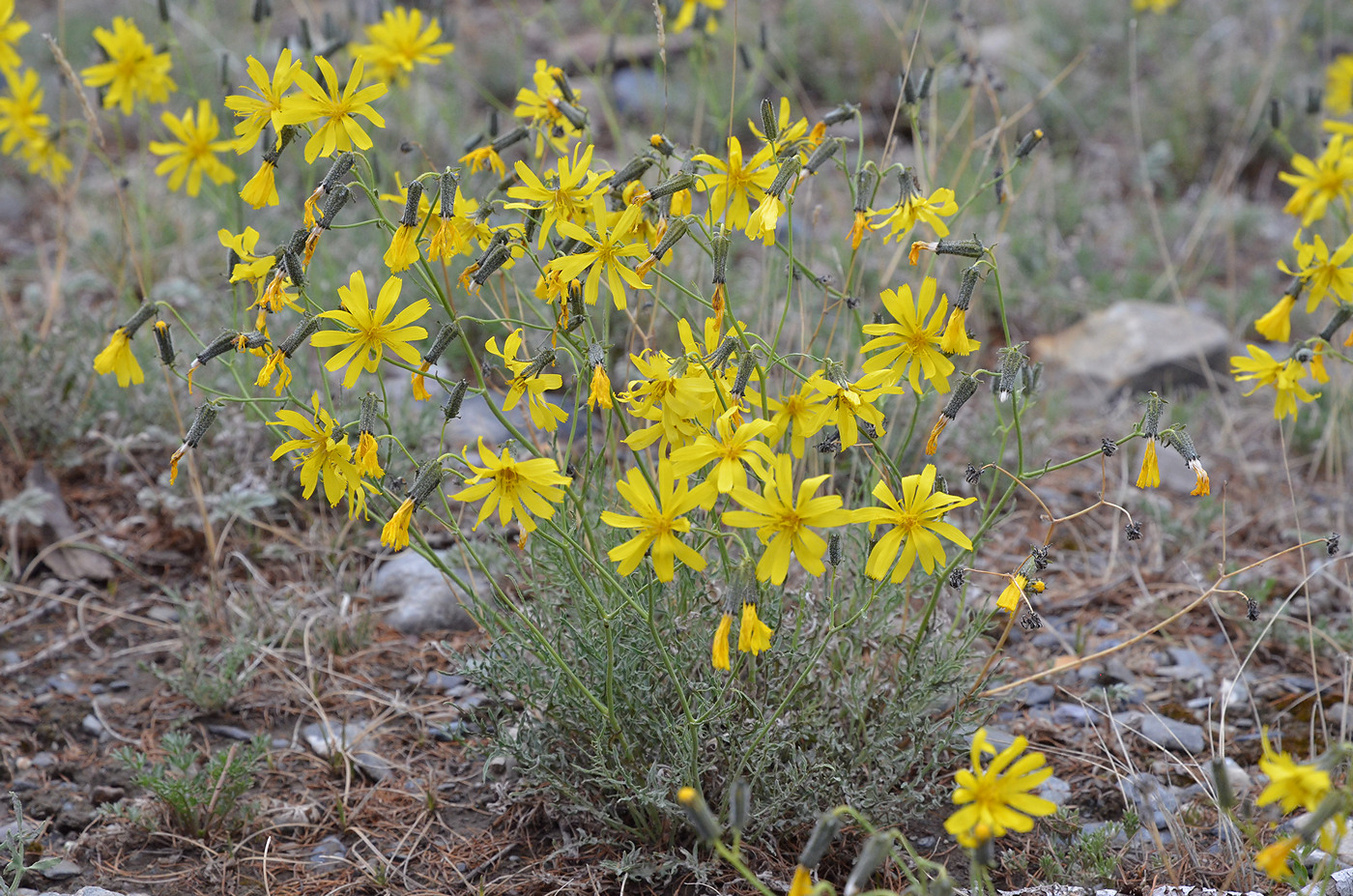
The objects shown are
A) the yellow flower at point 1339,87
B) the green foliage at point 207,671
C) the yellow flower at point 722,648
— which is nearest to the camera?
the yellow flower at point 722,648

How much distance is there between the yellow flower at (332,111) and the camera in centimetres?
189

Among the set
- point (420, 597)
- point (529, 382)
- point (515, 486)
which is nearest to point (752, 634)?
point (515, 486)

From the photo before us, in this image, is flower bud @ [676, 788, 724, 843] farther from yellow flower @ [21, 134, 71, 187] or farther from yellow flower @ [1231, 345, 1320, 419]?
yellow flower @ [21, 134, 71, 187]

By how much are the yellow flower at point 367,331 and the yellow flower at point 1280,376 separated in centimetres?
164

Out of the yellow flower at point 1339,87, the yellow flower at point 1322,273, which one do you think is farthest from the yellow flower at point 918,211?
the yellow flower at point 1339,87

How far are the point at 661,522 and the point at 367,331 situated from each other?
0.63 m

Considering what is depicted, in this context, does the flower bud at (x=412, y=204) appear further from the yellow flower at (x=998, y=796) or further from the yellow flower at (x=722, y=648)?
the yellow flower at (x=998, y=796)

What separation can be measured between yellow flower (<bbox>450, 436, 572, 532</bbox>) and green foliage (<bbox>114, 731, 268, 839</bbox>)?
106 centimetres

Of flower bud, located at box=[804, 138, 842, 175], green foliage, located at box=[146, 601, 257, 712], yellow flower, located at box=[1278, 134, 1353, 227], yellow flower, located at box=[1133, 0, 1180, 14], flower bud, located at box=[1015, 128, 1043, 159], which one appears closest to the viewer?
flower bud, located at box=[804, 138, 842, 175]

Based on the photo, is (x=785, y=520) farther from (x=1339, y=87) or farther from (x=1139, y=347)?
(x=1339, y=87)

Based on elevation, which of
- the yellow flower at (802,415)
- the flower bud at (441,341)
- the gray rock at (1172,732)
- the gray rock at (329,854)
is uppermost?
the flower bud at (441,341)

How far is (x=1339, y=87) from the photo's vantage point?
5566 mm

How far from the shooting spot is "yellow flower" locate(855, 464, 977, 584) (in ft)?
5.79

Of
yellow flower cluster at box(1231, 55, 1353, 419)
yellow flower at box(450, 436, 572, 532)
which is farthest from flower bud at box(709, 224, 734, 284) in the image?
yellow flower cluster at box(1231, 55, 1353, 419)
